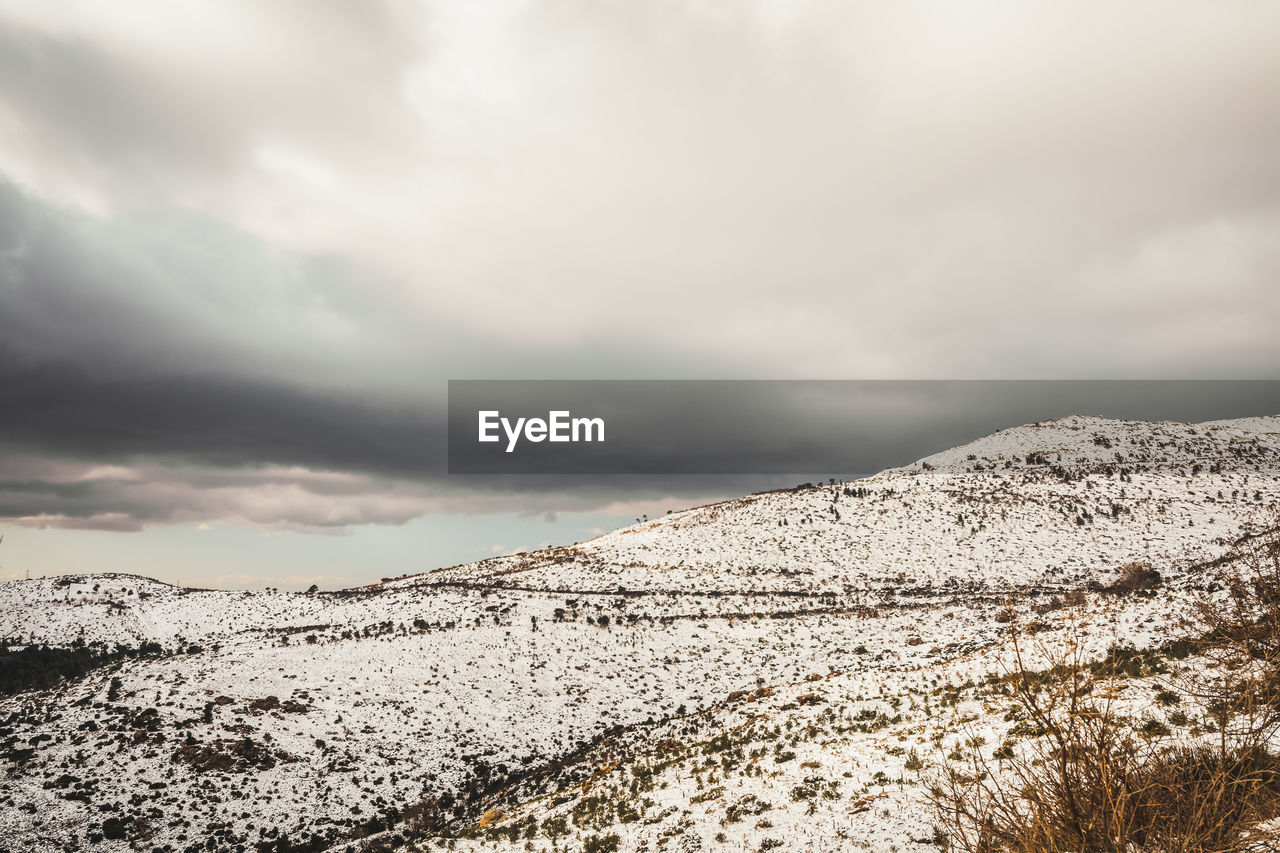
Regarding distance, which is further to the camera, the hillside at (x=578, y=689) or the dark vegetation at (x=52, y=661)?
the dark vegetation at (x=52, y=661)

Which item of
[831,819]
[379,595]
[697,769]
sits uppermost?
[831,819]

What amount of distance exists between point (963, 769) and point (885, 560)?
5023cm

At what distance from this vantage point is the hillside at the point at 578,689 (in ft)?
52.6

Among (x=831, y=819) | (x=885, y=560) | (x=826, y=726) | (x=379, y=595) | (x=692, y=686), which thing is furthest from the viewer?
(x=885, y=560)

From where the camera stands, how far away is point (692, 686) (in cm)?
3053

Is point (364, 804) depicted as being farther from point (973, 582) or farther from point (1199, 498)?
point (1199, 498)

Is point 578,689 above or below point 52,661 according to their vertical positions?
above

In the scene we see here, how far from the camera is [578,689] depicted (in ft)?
100

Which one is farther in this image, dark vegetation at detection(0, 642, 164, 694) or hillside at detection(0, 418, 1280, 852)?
dark vegetation at detection(0, 642, 164, 694)

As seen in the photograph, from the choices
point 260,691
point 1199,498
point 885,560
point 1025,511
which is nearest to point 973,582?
point 885,560

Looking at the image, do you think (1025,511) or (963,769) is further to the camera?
(1025,511)

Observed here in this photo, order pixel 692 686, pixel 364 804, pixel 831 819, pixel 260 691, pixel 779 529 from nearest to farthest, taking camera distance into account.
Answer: pixel 831 819 < pixel 364 804 < pixel 260 691 < pixel 692 686 < pixel 779 529

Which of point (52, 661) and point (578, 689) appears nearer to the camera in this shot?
point (578, 689)

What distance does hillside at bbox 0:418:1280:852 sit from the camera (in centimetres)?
1603
